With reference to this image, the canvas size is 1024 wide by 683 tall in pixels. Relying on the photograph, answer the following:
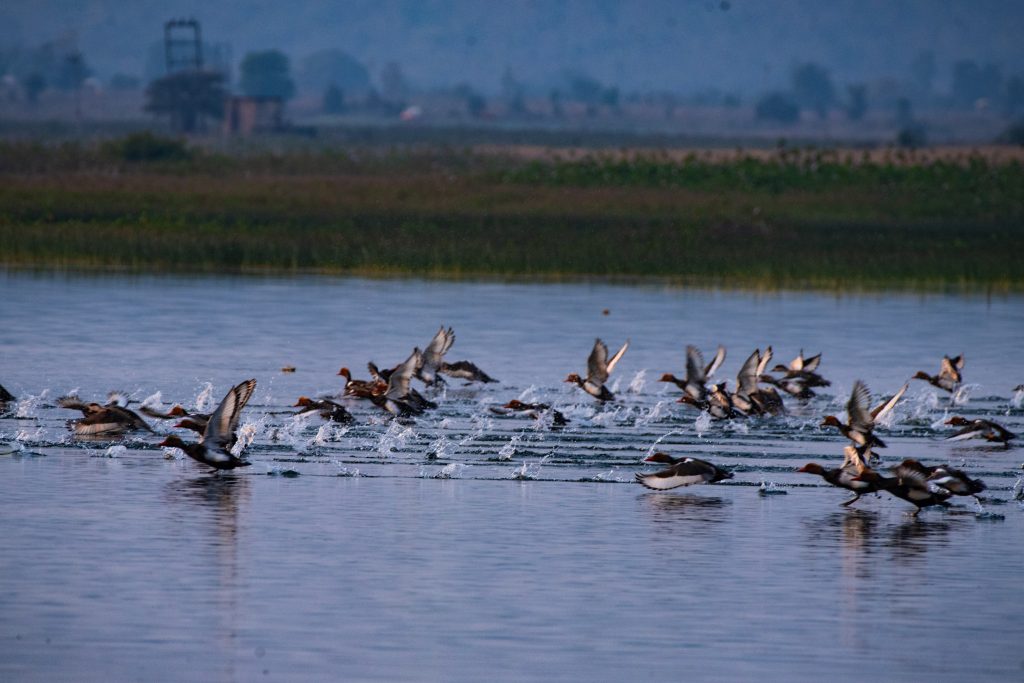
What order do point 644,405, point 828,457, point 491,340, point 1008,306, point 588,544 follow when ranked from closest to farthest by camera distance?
point 588,544 → point 828,457 → point 644,405 → point 491,340 → point 1008,306

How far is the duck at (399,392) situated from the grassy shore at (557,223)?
84.5 ft

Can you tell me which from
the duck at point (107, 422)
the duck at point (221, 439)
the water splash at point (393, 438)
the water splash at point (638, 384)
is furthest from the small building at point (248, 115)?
the duck at point (221, 439)

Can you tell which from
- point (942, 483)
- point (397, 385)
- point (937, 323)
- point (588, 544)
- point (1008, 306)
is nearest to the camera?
point (588, 544)

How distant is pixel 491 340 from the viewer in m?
35.7

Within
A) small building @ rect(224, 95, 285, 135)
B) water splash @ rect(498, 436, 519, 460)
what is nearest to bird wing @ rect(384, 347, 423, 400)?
water splash @ rect(498, 436, 519, 460)

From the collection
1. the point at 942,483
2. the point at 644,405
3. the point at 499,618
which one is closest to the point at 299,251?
the point at 644,405

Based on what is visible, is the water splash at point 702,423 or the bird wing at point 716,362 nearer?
the water splash at point 702,423

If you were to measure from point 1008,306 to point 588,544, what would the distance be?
3192cm

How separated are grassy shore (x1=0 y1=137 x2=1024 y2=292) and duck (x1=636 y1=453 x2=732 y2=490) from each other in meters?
31.2

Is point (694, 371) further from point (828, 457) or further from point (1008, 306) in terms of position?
point (1008, 306)

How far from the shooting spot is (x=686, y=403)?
86.0 ft

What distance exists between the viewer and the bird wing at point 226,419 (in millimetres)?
19188

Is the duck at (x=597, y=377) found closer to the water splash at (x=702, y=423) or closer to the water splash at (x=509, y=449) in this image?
the water splash at (x=702, y=423)

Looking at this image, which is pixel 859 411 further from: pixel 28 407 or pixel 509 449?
pixel 28 407
